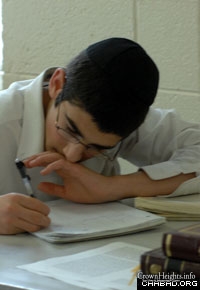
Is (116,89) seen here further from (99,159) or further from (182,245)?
(182,245)

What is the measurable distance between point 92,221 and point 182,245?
23.9 inches

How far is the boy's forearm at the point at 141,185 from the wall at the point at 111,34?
717mm

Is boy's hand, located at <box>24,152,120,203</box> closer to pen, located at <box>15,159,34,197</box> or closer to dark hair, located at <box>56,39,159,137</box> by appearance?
pen, located at <box>15,159,34,197</box>

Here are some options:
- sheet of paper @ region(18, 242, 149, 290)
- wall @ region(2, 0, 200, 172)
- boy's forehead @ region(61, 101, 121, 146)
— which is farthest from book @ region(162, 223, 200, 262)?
wall @ region(2, 0, 200, 172)

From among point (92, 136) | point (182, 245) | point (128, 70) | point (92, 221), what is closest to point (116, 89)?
point (128, 70)

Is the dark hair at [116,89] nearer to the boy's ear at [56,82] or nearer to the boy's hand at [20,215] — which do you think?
the boy's ear at [56,82]

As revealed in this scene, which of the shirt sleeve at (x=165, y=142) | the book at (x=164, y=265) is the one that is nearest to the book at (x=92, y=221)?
the shirt sleeve at (x=165, y=142)

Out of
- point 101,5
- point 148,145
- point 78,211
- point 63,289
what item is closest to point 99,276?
point 63,289

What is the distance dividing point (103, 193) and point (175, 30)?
0.95 metres

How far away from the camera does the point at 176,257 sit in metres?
1.32

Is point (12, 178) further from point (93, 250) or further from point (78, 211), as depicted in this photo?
point (93, 250)

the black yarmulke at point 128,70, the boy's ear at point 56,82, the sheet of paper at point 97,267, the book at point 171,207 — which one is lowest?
the book at point 171,207

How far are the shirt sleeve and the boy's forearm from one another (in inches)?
3.2

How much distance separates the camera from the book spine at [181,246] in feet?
4.26
